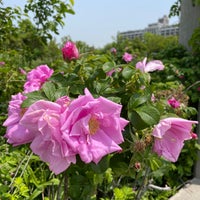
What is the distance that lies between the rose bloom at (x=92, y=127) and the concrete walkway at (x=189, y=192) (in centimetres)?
223

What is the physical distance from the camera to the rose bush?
32.9 inches

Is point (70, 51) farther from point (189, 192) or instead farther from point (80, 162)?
point (189, 192)

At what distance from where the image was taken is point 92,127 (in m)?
0.88

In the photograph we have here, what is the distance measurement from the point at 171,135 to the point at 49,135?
43cm

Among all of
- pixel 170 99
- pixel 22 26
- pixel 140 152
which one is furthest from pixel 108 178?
pixel 22 26

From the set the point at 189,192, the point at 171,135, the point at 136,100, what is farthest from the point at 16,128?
the point at 189,192

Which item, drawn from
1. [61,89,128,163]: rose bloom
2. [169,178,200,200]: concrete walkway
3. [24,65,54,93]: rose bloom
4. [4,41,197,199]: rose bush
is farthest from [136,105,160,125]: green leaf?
[169,178,200,200]: concrete walkway

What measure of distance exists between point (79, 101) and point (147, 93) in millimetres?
334

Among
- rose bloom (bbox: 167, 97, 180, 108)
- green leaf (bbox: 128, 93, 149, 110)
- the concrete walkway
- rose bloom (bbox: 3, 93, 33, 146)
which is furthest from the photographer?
the concrete walkway

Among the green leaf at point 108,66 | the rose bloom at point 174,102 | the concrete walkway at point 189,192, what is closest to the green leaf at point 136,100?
the green leaf at point 108,66

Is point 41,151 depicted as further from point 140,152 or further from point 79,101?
point 140,152

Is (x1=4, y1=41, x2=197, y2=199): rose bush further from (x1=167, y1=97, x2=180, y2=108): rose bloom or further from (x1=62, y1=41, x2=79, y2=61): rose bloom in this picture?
(x1=167, y1=97, x2=180, y2=108): rose bloom

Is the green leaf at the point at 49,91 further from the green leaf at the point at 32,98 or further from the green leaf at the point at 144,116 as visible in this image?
the green leaf at the point at 144,116

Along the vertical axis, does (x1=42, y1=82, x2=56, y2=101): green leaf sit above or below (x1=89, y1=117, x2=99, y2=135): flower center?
above
